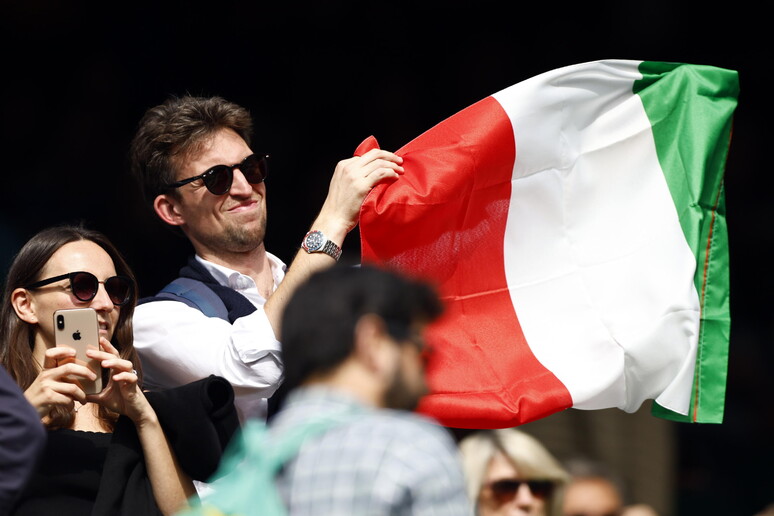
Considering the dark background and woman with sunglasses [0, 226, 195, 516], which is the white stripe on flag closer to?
woman with sunglasses [0, 226, 195, 516]

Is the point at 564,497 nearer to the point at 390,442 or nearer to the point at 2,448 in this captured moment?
the point at 2,448

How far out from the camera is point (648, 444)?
228 inches

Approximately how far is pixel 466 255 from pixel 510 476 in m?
0.70

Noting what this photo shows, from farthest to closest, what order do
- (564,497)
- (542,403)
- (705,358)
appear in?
(564,497)
(705,358)
(542,403)

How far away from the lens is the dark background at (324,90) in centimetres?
579

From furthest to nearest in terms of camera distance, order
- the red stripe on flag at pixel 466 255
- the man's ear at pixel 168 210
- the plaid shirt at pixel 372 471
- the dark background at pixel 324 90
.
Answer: the dark background at pixel 324 90, the man's ear at pixel 168 210, the red stripe on flag at pixel 466 255, the plaid shirt at pixel 372 471

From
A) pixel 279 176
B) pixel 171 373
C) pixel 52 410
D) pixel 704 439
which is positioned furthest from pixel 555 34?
pixel 52 410

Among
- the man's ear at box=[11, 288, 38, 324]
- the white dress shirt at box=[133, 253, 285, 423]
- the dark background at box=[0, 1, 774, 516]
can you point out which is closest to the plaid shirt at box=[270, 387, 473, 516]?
the white dress shirt at box=[133, 253, 285, 423]

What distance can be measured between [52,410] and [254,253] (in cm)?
98

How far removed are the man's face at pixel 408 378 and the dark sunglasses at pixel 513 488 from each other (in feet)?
6.16

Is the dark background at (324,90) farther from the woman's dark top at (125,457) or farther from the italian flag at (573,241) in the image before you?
the woman's dark top at (125,457)

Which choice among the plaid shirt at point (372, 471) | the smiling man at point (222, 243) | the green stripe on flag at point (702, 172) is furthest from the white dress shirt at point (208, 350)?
the plaid shirt at point (372, 471)

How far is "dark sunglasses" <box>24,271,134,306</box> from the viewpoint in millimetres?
3193

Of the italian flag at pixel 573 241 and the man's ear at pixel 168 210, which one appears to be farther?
the man's ear at pixel 168 210
